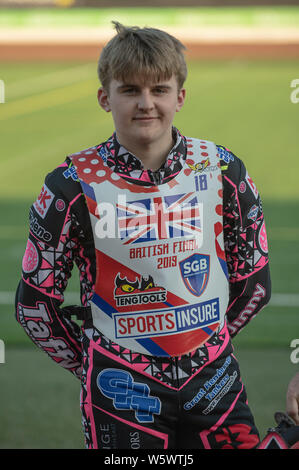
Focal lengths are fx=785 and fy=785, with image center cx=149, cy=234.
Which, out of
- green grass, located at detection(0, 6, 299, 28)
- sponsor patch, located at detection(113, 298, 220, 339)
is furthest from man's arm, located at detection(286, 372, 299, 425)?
green grass, located at detection(0, 6, 299, 28)

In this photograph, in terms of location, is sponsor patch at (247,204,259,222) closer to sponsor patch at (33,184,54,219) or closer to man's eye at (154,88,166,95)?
man's eye at (154,88,166,95)

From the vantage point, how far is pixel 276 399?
15.9 ft

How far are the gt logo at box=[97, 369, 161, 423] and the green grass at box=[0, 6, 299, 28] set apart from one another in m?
23.8

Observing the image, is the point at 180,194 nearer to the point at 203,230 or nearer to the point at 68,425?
the point at 203,230

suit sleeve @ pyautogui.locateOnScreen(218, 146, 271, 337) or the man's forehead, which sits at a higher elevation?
the man's forehead

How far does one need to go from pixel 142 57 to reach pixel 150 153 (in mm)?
295

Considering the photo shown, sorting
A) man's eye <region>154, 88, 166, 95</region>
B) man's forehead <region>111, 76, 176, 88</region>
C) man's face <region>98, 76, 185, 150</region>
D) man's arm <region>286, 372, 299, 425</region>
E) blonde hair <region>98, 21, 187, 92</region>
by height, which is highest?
blonde hair <region>98, 21, 187, 92</region>

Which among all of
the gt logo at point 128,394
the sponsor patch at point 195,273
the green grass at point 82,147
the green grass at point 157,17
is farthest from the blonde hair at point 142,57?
the green grass at point 157,17

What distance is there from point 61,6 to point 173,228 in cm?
2833

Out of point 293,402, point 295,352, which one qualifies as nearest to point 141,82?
point 293,402

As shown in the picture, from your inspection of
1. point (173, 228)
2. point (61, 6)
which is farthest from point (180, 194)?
point (61, 6)

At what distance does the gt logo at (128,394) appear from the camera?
2.30 meters

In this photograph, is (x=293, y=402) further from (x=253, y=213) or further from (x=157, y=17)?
(x=157, y=17)

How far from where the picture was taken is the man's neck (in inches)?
95.7
